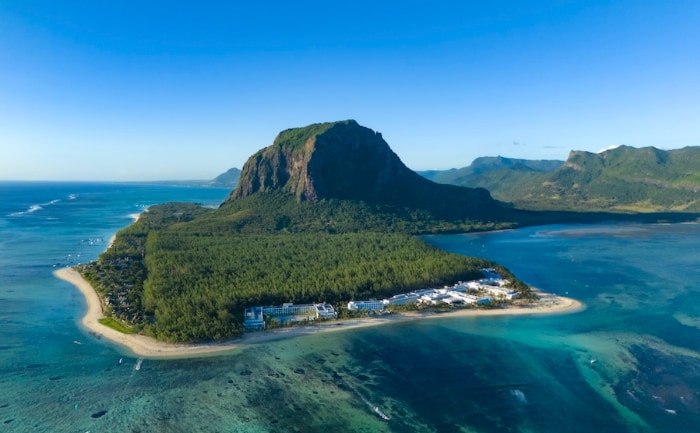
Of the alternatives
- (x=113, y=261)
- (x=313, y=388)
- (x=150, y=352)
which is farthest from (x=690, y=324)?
(x=113, y=261)

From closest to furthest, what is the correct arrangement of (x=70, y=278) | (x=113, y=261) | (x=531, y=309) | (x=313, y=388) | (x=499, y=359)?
(x=313, y=388) < (x=499, y=359) < (x=531, y=309) < (x=70, y=278) < (x=113, y=261)

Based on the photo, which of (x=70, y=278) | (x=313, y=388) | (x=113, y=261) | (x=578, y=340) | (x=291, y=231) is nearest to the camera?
(x=313, y=388)

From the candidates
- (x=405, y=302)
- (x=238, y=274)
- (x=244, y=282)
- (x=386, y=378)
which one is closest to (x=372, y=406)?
(x=386, y=378)

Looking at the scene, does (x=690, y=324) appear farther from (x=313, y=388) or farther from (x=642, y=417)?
(x=313, y=388)

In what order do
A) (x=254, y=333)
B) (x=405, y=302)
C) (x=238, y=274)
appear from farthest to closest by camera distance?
(x=238, y=274), (x=405, y=302), (x=254, y=333)

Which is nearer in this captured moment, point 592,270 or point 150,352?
point 150,352

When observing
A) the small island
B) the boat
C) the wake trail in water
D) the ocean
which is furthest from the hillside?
the boat

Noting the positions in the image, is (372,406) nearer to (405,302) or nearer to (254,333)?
(254,333)
